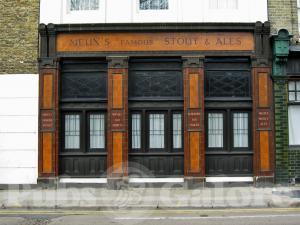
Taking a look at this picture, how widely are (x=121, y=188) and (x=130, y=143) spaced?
4.94 ft

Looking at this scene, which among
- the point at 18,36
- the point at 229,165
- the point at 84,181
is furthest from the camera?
the point at 18,36

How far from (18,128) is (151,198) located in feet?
17.3

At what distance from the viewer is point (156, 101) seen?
1620 cm

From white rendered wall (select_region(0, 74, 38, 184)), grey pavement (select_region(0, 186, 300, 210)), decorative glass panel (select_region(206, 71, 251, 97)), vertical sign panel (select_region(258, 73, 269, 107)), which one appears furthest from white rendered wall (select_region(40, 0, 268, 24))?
grey pavement (select_region(0, 186, 300, 210))

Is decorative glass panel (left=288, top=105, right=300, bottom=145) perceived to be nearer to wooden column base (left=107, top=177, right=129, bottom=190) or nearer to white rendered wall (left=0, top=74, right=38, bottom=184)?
wooden column base (left=107, top=177, right=129, bottom=190)

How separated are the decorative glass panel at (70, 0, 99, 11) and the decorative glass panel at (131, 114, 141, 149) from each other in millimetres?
3888

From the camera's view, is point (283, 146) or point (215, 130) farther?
point (215, 130)

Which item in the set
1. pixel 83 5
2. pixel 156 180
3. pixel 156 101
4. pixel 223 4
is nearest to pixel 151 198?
pixel 156 180

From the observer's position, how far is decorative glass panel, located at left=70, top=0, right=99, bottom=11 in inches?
650

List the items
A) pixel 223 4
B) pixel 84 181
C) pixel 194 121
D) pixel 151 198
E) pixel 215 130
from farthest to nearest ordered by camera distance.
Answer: pixel 223 4 → pixel 215 130 → pixel 84 181 → pixel 194 121 → pixel 151 198

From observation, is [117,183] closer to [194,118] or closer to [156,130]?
[156,130]

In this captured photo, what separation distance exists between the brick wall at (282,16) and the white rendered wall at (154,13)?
0.26 m

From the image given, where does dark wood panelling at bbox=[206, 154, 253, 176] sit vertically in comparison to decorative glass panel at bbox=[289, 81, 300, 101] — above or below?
below

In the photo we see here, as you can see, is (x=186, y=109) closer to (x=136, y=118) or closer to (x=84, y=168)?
(x=136, y=118)
